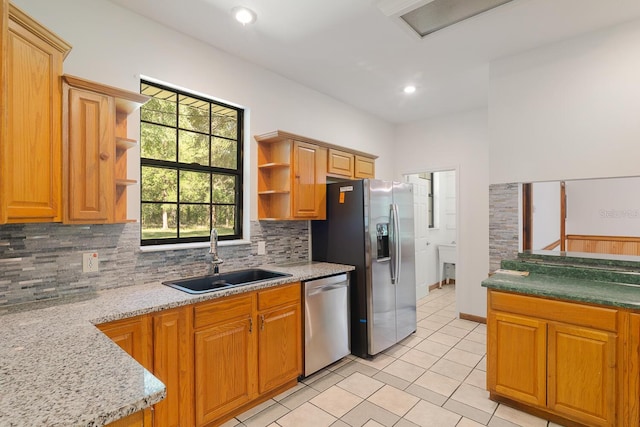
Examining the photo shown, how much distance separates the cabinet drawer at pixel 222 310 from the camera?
200 cm

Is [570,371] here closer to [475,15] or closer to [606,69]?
[606,69]

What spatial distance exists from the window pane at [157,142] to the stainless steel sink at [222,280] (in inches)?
39.2

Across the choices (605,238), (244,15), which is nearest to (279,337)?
(244,15)

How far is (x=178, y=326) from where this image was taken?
1.91 m

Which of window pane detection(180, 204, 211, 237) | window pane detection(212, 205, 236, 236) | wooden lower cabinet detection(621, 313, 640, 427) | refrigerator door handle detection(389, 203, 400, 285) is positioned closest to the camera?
wooden lower cabinet detection(621, 313, 640, 427)

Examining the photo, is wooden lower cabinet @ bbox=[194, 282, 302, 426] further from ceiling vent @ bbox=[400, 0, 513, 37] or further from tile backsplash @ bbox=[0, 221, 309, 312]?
ceiling vent @ bbox=[400, 0, 513, 37]

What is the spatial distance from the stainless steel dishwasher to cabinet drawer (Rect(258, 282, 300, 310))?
3.8 inches

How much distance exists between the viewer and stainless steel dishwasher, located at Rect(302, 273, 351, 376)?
8.82 feet

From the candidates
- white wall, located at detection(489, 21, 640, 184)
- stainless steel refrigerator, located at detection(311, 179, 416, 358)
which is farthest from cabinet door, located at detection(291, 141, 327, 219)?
white wall, located at detection(489, 21, 640, 184)

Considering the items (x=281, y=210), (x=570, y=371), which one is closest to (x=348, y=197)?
(x=281, y=210)

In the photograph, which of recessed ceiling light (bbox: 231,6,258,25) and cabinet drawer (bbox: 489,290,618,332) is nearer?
cabinet drawer (bbox: 489,290,618,332)

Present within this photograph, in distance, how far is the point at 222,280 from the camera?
105 inches

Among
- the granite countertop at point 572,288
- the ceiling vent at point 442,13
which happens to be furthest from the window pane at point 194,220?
the granite countertop at point 572,288

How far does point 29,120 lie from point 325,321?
2.40 meters
